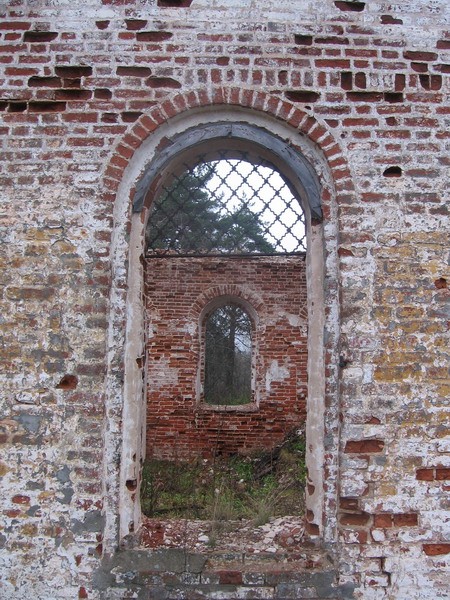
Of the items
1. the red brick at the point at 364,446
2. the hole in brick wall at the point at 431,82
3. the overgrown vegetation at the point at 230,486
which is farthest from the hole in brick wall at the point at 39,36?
the overgrown vegetation at the point at 230,486

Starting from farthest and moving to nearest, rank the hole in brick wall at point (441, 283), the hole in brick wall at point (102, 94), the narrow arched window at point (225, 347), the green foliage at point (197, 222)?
1. the narrow arched window at point (225, 347)
2. the green foliage at point (197, 222)
3. the hole in brick wall at point (102, 94)
4. the hole in brick wall at point (441, 283)

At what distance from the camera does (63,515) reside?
3.17 meters

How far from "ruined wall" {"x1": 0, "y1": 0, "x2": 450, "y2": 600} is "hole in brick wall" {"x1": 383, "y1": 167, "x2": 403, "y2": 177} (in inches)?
0.7

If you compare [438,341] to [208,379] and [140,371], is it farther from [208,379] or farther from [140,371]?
[208,379]

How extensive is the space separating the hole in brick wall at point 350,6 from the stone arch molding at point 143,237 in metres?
0.80

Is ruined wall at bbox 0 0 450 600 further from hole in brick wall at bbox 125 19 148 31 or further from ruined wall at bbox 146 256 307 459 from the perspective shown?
ruined wall at bbox 146 256 307 459

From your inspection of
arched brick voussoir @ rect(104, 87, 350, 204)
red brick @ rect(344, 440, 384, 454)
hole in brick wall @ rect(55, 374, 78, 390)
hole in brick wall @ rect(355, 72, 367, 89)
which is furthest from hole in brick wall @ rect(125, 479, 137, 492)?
hole in brick wall @ rect(355, 72, 367, 89)

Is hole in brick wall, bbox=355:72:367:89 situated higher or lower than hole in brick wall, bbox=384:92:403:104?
higher

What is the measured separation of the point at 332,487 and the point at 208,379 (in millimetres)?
12332

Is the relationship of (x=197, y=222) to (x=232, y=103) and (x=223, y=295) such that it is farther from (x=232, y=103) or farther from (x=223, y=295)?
(x=223, y=295)

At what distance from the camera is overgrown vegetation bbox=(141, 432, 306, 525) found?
599cm

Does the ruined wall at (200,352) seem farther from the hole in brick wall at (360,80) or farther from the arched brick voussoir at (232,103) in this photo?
the hole in brick wall at (360,80)

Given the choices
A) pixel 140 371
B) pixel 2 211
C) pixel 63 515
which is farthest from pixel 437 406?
pixel 2 211

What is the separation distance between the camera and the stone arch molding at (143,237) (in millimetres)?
3264
